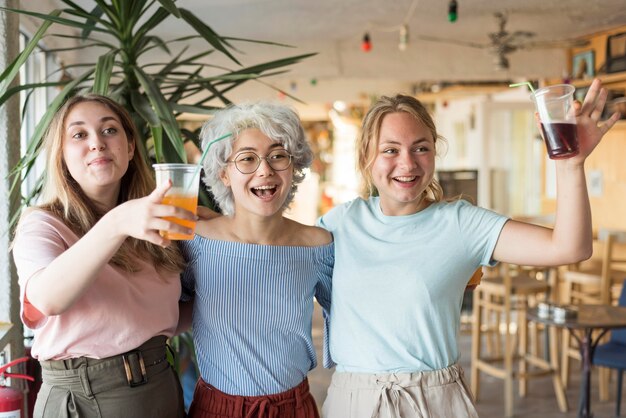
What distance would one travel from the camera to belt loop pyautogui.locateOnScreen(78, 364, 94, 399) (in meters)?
1.56

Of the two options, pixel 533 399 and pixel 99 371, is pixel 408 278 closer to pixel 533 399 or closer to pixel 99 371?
pixel 99 371

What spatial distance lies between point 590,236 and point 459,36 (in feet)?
20.2

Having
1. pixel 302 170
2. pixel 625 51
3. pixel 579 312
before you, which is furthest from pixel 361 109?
pixel 302 170

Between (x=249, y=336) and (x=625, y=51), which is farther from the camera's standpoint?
(x=625, y=51)

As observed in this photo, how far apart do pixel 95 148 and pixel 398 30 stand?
5.78 metres

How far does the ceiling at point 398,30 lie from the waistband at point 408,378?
13.6ft

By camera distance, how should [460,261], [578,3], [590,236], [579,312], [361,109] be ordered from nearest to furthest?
[590,236], [460,261], [579,312], [578,3], [361,109]

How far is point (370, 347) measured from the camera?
1.75m

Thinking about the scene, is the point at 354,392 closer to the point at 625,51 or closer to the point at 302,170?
the point at 302,170

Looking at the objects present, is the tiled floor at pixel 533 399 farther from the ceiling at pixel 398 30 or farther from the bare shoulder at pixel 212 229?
the bare shoulder at pixel 212 229

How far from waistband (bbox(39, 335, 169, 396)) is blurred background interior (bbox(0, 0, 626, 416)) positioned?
9.94 ft

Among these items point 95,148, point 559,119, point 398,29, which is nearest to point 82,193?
point 95,148

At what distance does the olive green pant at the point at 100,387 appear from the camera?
5.12 ft

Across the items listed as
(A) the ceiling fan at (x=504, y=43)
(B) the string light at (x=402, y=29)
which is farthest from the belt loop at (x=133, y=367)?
(A) the ceiling fan at (x=504, y=43)
